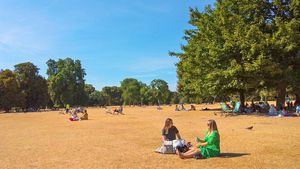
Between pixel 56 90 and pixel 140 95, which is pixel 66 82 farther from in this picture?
pixel 140 95

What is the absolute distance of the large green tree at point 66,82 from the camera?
111000mm

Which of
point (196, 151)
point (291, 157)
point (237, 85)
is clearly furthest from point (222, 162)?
point (237, 85)

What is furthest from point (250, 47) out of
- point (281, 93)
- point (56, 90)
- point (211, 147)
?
Result: point (56, 90)

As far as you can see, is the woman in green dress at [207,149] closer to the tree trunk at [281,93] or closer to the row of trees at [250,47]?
the row of trees at [250,47]

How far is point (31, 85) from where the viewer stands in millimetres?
98875

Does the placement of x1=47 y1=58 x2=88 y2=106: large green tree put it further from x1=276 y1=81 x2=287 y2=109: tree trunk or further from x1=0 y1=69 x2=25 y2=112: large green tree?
x1=276 y1=81 x2=287 y2=109: tree trunk

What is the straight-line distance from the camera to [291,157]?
408 inches

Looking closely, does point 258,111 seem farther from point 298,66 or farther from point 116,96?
point 116,96

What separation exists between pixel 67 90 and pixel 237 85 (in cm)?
8786

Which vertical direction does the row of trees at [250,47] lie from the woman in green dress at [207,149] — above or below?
above

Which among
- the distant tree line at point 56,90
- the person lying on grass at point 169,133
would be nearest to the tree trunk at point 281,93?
the person lying on grass at point 169,133

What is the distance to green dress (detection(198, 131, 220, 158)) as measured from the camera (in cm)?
1091

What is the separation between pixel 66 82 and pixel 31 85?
51.5 feet

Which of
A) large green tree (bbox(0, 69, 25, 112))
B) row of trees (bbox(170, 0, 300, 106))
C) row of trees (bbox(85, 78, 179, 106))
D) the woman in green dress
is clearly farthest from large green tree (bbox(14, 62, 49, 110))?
the woman in green dress
